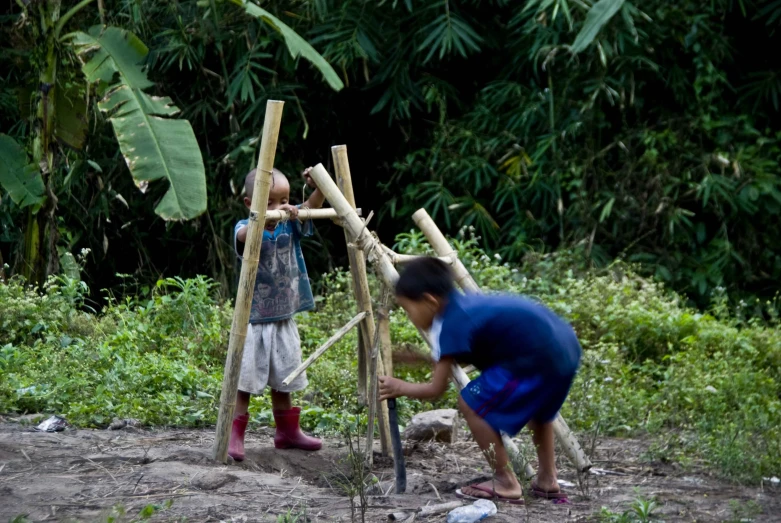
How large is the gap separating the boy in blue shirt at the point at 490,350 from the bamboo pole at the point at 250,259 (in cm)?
68

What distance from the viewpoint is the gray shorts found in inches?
159

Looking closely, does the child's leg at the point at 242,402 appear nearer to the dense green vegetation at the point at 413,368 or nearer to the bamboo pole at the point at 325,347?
the bamboo pole at the point at 325,347

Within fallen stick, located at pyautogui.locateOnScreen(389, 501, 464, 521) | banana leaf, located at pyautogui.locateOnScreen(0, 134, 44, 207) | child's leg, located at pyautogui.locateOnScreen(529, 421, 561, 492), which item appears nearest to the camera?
fallen stick, located at pyautogui.locateOnScreen(389, 501, 464, 521)

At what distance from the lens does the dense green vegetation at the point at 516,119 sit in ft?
26.3

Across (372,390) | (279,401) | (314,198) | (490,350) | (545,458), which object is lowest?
(545,458)

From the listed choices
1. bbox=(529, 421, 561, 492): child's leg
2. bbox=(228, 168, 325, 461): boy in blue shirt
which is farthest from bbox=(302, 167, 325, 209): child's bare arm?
bbox=(529, 421, 561, 492): child's leg

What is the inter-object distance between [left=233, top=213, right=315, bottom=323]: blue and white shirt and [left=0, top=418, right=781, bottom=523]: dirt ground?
0.64 metres

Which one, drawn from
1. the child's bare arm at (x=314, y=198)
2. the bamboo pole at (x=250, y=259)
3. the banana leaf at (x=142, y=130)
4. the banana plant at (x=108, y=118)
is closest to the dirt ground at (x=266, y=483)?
the bamboo pole at (x=250, y=259)

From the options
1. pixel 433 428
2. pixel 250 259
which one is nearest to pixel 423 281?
pixel 250 259

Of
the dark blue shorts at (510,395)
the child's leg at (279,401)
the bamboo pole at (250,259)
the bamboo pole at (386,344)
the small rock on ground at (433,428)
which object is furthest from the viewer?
the small rock on ground at (433,428)

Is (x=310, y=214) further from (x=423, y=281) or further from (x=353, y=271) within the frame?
(x=423, y=281)

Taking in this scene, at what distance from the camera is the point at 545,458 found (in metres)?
3.57

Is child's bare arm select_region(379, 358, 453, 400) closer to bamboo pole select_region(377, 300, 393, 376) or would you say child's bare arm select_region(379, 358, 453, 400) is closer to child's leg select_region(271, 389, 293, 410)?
bamboo pole select_region(377, 300, 393, 376)

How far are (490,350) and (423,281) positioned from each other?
341 mm
